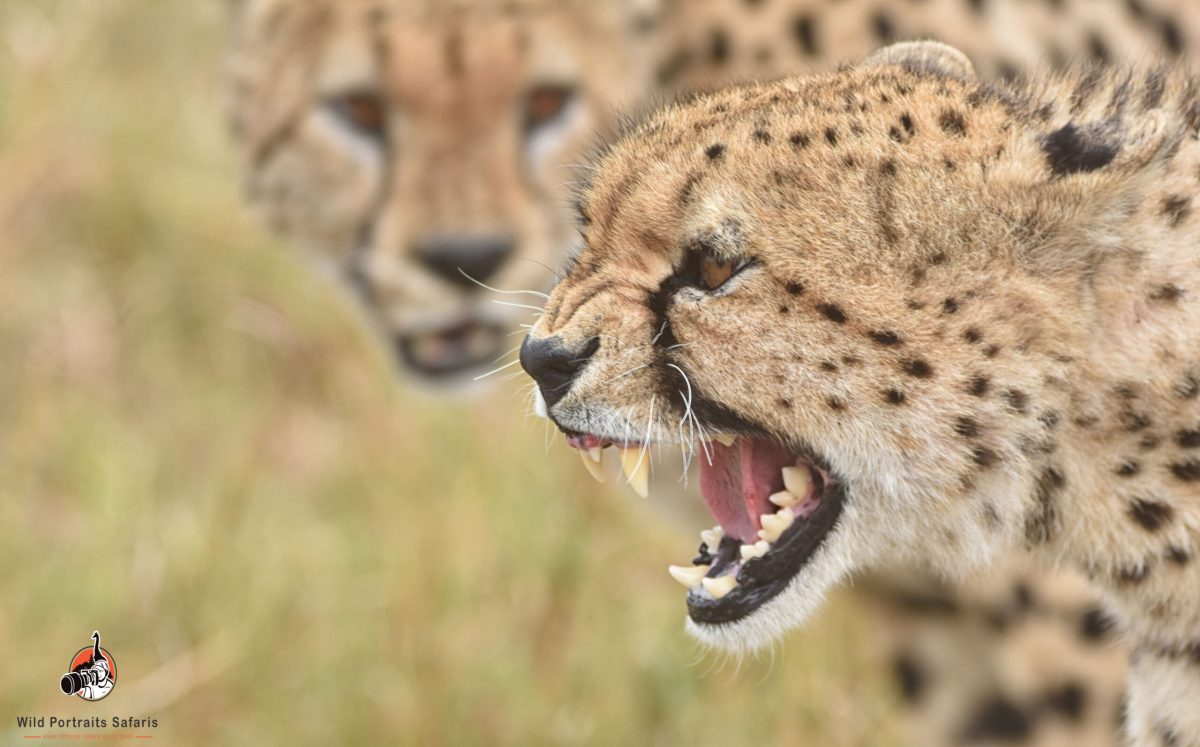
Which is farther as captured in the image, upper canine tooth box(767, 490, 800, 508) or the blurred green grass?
the blurred green grass

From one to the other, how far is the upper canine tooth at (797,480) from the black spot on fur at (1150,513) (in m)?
0.36

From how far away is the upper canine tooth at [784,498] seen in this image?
2125mm

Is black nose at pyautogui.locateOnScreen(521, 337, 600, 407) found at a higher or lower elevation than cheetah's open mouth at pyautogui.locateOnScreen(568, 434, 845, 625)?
higher

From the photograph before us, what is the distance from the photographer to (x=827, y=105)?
2.04 meters

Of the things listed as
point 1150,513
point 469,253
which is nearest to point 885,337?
point 1150,513

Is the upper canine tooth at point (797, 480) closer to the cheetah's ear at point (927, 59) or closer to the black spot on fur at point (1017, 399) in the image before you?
the black spot on fur at point (1017, 399)

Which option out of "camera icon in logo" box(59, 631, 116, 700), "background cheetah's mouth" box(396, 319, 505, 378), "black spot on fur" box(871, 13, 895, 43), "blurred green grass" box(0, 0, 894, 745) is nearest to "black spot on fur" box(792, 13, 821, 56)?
"black spot on fur" box(871, 13, 895, 43)

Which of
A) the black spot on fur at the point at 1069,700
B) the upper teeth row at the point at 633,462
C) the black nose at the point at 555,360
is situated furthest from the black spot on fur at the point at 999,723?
the black nose at the point at 555,360

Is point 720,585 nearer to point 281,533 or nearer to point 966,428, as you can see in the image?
point 966,428

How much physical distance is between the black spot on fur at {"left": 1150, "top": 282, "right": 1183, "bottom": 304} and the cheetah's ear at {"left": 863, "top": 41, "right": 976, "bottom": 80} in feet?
1.24

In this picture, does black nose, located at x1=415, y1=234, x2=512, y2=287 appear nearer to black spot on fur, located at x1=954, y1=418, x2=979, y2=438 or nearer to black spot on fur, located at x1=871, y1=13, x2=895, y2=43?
black spot on fur, located at x1=871, y1=13, x2=895, y2=43

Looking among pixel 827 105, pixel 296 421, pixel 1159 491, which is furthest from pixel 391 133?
pixel 1159 491

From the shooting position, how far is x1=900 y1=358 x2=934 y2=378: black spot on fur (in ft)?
6.49

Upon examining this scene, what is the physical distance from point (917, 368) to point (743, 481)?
11.1 inches
